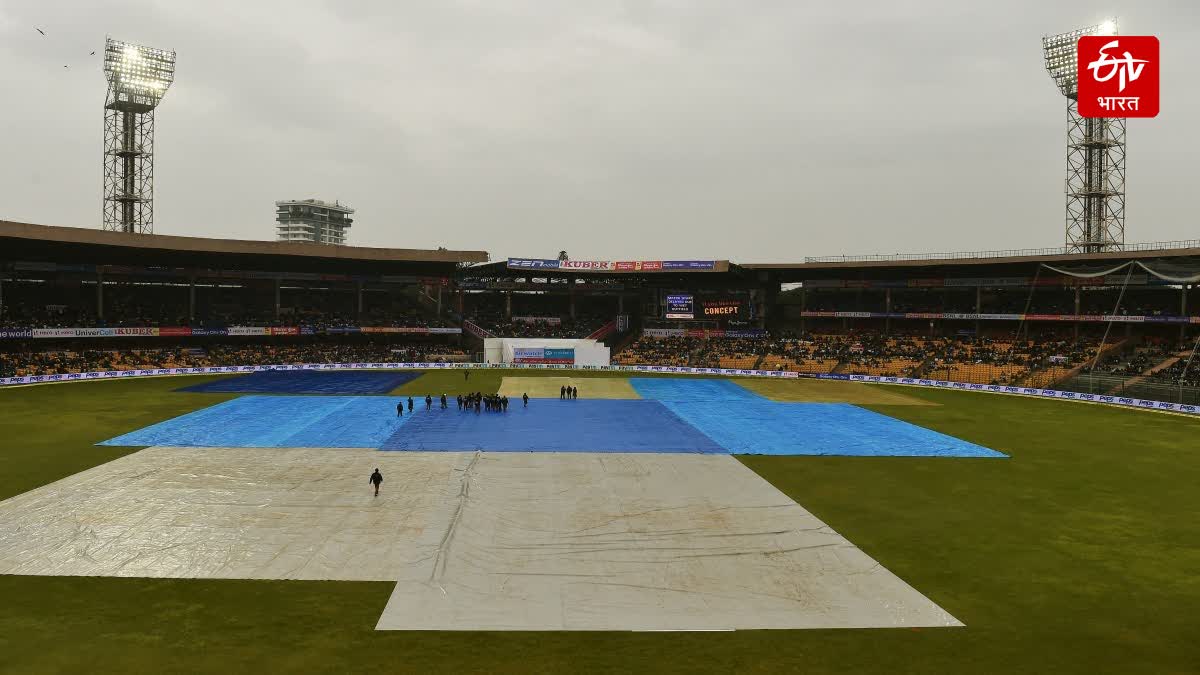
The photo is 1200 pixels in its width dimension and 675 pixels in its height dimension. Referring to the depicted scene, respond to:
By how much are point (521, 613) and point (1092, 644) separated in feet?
36.7

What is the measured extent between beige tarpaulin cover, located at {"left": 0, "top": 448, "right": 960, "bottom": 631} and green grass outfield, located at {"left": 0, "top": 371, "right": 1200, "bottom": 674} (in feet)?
2.28

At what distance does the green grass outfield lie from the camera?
11.8 m

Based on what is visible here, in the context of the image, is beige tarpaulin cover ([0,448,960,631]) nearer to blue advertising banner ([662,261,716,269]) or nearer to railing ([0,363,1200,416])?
railing ([0,363,1200,416])

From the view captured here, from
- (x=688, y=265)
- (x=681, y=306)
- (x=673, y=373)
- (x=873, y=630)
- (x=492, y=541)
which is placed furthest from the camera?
(x=688, y=265)

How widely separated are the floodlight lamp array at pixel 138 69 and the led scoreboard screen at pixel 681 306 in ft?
239

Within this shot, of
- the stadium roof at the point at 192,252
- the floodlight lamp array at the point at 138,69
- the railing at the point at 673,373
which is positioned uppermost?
the floodlight lamp array at the point at 138,69

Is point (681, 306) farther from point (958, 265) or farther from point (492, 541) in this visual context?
point (492, 541)

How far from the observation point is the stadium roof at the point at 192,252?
58.8 meters

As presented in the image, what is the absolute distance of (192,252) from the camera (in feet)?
223

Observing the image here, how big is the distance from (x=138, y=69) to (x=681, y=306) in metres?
76.7

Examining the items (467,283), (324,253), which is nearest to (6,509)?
(324,253)

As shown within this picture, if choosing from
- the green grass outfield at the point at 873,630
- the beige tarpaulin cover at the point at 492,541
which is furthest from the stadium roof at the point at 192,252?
the beige tarpaulin cover at the point at 492,541

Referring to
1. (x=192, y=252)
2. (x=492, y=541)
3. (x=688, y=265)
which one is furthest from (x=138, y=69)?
(x=492, y=541)

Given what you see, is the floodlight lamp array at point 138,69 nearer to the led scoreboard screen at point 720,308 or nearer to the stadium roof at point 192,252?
the stadium roof at point 192,252
